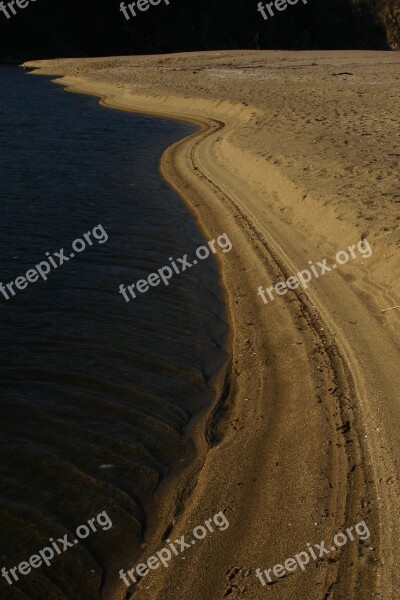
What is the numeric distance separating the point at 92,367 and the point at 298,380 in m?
2.45

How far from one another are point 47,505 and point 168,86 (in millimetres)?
30731

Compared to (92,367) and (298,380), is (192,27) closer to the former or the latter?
(92,367)

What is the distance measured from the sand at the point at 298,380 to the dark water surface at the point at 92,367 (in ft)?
1.07

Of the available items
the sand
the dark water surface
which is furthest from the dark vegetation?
the dark water surface

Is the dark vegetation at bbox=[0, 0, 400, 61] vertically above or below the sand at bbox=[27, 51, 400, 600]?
above

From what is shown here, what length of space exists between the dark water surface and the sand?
328mm

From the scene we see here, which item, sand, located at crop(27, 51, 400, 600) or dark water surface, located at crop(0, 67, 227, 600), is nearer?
sand, located at crop(27, 51, 400, 600)

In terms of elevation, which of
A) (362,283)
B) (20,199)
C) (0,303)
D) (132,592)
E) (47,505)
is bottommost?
(362,283)

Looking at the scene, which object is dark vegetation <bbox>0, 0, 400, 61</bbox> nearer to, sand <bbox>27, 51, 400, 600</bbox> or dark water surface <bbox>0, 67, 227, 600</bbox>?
sand <bbox>27, 51, 400, 600</bbox>

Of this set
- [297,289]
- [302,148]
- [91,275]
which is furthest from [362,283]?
[302,148]

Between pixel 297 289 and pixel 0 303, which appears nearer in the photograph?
pixel 0 303

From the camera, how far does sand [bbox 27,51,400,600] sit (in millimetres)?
4895

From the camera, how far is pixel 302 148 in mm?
15781

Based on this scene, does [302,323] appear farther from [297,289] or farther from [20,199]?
[20,199]
